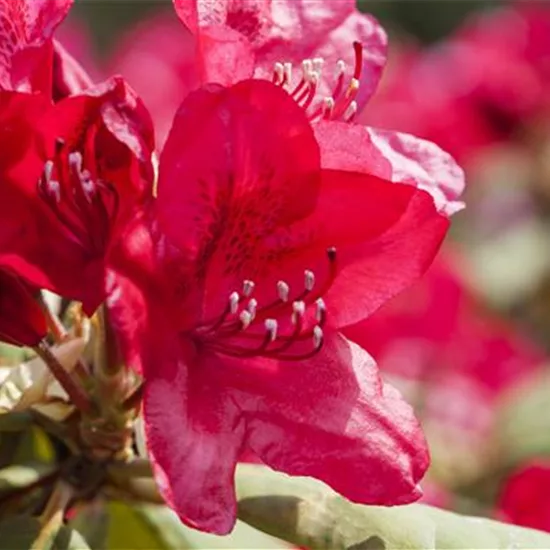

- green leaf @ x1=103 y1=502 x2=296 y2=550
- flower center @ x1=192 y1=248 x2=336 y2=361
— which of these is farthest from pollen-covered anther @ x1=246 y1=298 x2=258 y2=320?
green leaf @ x1=103 y1=502 x2=296 y2=550

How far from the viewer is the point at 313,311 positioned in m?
0.97

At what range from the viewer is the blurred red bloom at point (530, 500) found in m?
1.33

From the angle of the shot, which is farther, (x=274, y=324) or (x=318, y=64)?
(x=318, y=64)

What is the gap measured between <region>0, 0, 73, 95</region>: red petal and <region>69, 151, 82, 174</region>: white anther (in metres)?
0.04

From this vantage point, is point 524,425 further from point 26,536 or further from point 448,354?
point 26,536

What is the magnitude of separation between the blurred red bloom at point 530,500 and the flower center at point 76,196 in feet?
1.72

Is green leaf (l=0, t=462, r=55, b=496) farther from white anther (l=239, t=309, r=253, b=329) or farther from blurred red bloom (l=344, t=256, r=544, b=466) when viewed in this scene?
blurred red bloom (l=344, t=256, r=544, b=466)

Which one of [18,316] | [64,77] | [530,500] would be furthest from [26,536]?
[530,500]

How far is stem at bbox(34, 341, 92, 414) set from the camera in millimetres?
Answer: 962


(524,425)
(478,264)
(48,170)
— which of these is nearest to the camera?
(48,170)

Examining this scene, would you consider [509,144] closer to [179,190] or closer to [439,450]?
[439,450]

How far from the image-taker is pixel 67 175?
912mm

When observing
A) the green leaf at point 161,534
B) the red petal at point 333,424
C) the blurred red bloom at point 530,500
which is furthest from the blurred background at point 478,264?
the red petal at point 333,424

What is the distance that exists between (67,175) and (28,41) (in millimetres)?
86
